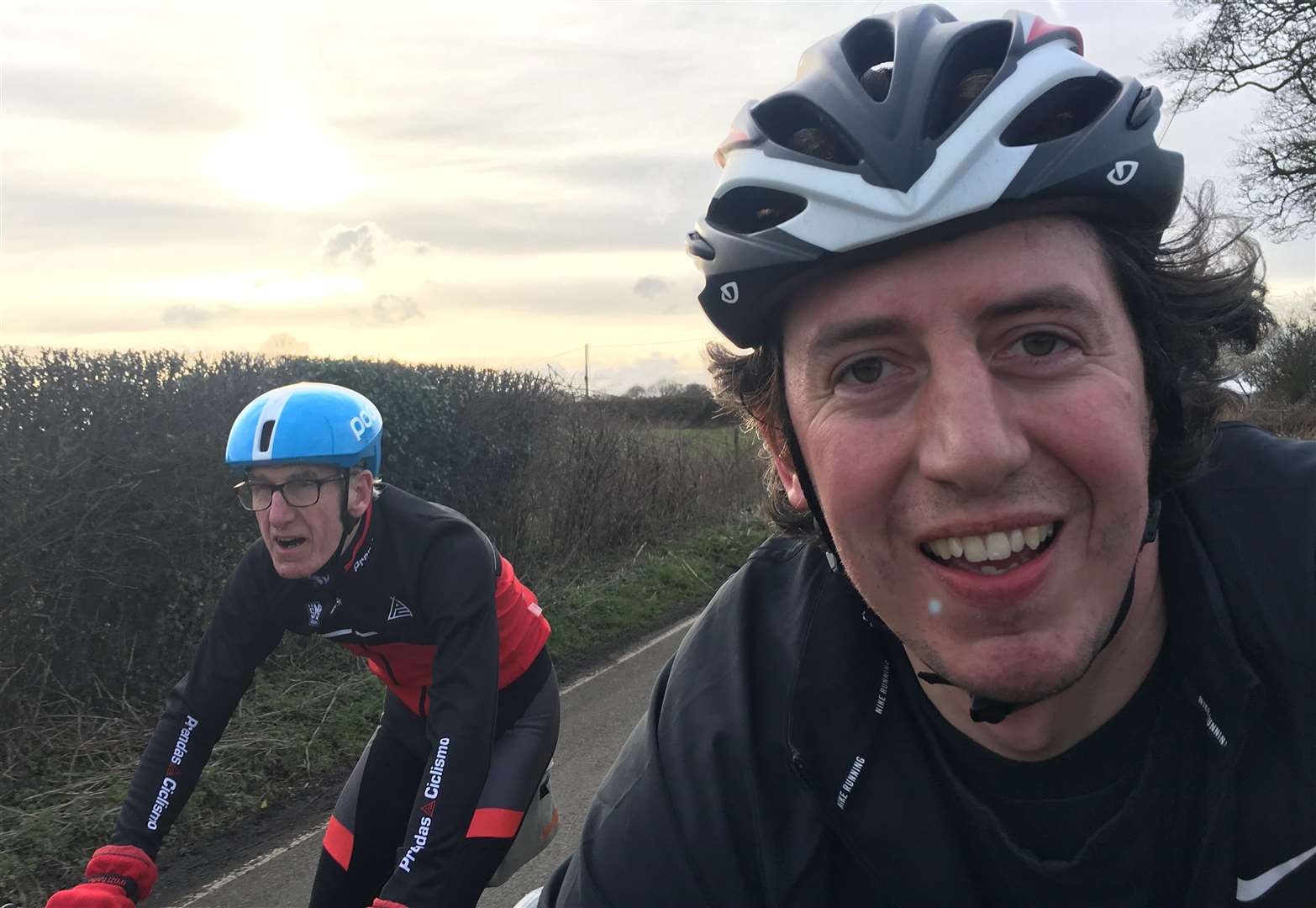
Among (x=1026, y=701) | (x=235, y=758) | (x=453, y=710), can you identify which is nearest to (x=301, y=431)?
(x=453, y=710)

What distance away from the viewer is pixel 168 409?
21.8 ft

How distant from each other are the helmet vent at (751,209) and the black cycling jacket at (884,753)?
0.79 m

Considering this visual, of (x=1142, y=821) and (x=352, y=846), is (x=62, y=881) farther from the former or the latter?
(x=1142, y=821)

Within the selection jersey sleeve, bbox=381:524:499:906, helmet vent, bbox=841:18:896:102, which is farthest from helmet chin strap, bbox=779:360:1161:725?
jersey sleeve, bbox=381:524:499:906

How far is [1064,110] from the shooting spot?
75.9 inches

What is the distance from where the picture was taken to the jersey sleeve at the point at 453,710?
2.46m

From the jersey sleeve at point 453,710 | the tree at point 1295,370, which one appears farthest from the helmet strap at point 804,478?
the tree at point 1295,370

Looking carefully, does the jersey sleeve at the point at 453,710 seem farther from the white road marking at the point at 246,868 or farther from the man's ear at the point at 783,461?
the white road marking at the point at 246,868

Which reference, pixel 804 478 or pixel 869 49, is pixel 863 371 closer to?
pixel 804 478

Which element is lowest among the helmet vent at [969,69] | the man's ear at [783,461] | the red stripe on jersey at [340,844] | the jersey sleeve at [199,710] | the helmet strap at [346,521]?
the red stripe on jersey at [340,844]

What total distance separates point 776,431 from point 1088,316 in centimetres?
77

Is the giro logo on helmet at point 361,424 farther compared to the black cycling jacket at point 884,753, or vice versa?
the giro logo on helmet at point 361,424

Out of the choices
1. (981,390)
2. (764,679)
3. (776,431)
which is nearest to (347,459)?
(776,431)

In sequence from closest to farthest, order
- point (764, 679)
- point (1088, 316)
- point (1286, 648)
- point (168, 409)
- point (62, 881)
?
point (1286, 648) → point (1088, 316) → point (764, 679) → point (62, 881) → point (168, 409)
